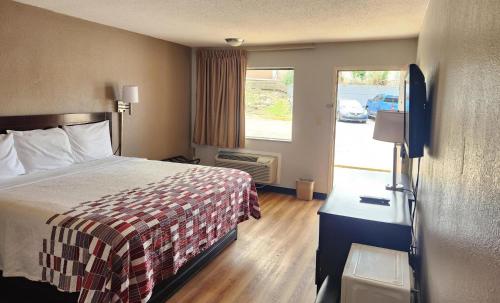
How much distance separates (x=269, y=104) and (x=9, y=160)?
3.62 metres

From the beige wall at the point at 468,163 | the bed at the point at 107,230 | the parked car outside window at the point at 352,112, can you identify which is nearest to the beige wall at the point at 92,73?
the bed at the point at 107,230

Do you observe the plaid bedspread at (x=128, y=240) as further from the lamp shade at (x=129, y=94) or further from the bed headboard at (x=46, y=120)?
the lamp shade at (x=129, y=94)

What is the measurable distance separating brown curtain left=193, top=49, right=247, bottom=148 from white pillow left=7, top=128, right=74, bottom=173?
2.51 m

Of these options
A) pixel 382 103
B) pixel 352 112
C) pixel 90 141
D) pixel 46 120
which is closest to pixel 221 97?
pixel 352 112

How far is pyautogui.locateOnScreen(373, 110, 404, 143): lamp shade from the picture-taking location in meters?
2.68

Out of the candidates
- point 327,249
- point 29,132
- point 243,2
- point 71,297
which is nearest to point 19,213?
point 71,297

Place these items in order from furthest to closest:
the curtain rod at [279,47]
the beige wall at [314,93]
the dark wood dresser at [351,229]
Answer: the curtain rod at [279,47]
the beige wall at [314,93]
the dark wood dresser at [351,229]

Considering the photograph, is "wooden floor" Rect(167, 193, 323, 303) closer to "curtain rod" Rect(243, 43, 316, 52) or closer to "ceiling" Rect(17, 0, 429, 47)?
"ceiling" Rect(17, 0, 429, 47)

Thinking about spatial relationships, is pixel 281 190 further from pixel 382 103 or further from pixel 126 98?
pixel 126 98

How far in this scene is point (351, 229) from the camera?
2.10m

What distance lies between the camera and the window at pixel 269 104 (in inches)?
212

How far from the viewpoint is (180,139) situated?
5730 millimetres

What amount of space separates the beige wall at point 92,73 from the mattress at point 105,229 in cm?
96

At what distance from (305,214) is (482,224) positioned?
373 cm
